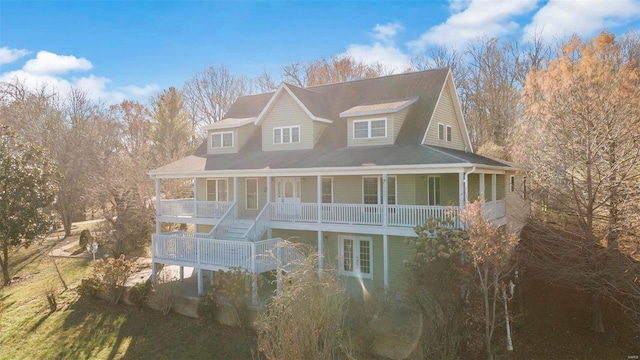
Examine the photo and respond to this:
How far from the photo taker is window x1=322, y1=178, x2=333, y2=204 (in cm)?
1973

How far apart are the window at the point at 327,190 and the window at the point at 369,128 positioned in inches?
96.4

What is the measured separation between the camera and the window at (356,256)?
1859cm

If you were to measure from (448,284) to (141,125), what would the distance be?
43.6 m

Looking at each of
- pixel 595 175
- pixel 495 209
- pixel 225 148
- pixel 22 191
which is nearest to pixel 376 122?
pixel 495 209

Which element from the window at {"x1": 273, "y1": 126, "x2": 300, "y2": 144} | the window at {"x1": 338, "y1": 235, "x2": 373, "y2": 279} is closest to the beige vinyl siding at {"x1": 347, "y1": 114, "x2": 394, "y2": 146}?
the window at {"x1": 273, "y1": 126, "x2": 300, "y2": 144}

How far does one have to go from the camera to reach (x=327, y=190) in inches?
782

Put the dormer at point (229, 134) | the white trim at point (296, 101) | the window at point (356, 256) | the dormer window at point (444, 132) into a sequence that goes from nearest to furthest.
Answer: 1. the window at point (356, 256)
2. the dormer window at point (444, 132)
3. the white trim at point (296, 101)
4. the dormer at point (229, 134)

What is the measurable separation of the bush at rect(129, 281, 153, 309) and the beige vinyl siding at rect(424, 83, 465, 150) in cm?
1378

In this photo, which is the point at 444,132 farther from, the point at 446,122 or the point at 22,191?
the point at 22,191

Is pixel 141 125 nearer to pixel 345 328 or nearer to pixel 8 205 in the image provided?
pixel 8 205

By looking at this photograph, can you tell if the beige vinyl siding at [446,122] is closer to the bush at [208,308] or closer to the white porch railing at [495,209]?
the white porch railing at [495,209]

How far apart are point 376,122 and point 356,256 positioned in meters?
6.23

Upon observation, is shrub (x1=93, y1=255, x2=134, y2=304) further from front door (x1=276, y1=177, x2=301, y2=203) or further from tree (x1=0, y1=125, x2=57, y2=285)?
front door (x1=276, y1=177, x2=301, y2=203)

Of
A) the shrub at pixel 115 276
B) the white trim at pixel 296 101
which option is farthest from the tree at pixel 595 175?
the shrub at pixel 115 276
